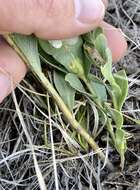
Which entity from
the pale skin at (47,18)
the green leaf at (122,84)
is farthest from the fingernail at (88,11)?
the green leaf at (122,84)

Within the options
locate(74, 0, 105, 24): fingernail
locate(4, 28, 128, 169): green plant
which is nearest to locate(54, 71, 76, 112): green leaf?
locate(4, 28, 128, 169): green plant

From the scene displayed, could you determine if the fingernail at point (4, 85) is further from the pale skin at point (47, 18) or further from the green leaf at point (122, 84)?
the green leaf at point (122, 84)

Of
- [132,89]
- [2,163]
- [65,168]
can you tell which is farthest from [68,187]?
[132,89]

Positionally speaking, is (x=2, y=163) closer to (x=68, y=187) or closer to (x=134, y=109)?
(x=68, y=187)

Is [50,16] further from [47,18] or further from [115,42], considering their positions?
[115,42]

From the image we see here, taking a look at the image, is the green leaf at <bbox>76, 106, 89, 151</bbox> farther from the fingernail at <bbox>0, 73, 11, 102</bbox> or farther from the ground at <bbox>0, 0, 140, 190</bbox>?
the fingernail at <bbox>0, 73, 11, 102</bbox>

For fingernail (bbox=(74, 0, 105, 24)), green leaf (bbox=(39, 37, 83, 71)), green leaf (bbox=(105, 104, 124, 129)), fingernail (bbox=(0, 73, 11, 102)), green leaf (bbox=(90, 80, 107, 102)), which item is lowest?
green leaf (bbox=(105, 104, 124, 129))
